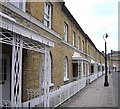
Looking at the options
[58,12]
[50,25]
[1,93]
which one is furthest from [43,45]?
[58,12]

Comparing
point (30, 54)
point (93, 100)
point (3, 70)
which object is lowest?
point (93, 100)

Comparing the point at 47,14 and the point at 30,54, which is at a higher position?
the point at 47,14

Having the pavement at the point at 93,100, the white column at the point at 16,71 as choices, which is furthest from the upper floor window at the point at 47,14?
the white column at the point at 16,71

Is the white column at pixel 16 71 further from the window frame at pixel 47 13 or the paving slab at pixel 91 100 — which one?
the window frame at pixel 47 13

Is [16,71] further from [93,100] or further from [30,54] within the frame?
[93,100]

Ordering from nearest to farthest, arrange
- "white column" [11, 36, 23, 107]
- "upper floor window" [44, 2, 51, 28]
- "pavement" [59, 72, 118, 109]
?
"white column" [11, 36, 23, 107] < "pavement" [59, 72, 118, 109] < "upper floor window" [44, 2, 51, 28]

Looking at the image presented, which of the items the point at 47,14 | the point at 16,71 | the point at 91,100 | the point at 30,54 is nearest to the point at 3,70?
the point at 30,54

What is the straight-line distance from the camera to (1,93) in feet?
30.9

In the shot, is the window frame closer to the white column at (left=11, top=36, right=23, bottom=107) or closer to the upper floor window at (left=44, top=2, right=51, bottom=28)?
the upper floor window at (left=44, top=2, right=51, bottom=28)

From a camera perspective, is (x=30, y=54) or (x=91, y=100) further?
(x=91, y=100)

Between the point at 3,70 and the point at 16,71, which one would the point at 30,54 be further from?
the point at 16,71

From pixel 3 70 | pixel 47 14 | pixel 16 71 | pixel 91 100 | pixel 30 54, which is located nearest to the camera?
pixel 16 71

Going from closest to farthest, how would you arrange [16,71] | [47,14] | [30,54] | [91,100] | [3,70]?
[16,71] → [3,70] → [30,54] → [47,14] → [91,100]

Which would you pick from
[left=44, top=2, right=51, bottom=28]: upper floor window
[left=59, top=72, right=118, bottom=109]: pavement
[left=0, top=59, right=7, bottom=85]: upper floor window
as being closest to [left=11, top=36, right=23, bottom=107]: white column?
[left=0, top=59, right=7, bottom=85]: upper floor window
